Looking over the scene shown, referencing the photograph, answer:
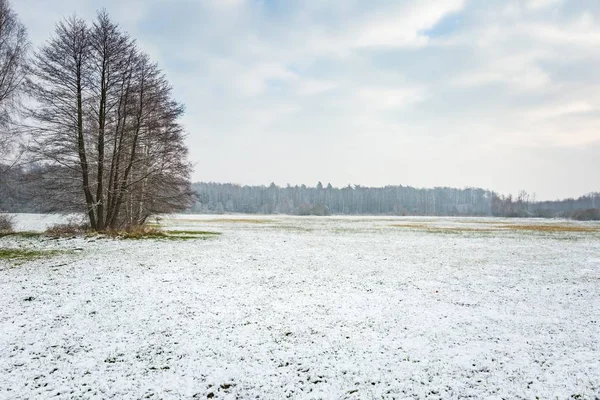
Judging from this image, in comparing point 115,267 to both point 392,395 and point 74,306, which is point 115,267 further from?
point 392,395

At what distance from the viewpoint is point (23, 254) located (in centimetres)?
1462

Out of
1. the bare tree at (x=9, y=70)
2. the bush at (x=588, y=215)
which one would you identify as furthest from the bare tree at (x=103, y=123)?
the bush at (x=588, y=215)

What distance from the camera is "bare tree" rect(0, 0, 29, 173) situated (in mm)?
20812

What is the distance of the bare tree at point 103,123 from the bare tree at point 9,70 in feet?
3.87

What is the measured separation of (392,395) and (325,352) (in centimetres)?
168

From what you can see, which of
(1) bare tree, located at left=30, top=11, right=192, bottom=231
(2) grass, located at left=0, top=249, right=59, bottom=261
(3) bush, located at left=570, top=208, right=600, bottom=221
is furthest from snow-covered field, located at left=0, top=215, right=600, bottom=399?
(3) bush, located at left=570, top=208, right=600, bottom=221

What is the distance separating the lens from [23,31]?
70.9ft

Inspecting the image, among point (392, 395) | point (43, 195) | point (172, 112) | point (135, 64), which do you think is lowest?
point (392, 395)

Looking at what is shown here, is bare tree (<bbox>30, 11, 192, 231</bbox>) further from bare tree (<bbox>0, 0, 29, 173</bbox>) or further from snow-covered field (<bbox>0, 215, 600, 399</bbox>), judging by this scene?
snow-covered field (<bbox>0, 215, 600, 399</bbox>)

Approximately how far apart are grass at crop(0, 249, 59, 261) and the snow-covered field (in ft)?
2.09

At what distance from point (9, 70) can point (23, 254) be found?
42.5 ft

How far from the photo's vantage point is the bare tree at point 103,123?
2134 centimetres

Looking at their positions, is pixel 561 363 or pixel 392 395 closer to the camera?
pixel 392 395

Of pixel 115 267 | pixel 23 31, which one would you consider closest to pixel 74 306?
pixel 115 267
